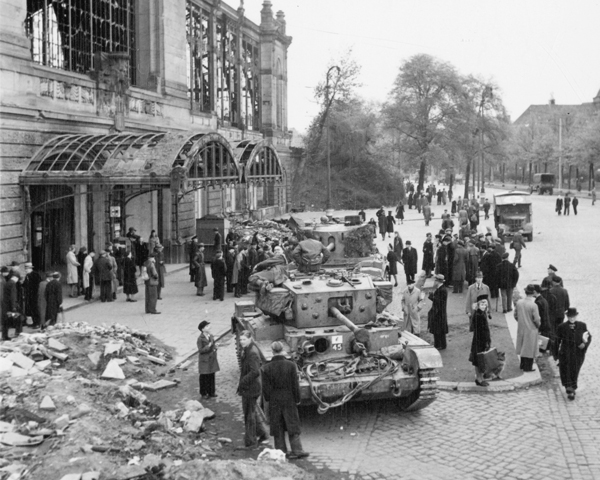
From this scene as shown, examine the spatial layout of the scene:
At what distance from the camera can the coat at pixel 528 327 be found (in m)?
12.7

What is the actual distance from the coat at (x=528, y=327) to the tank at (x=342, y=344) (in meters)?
2.14

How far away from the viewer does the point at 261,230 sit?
3366 centimetres

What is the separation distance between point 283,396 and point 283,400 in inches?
1.9

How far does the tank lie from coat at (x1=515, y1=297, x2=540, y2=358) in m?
2.14

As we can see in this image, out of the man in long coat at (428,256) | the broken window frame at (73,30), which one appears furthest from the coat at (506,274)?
the broken window frame at (73,30)

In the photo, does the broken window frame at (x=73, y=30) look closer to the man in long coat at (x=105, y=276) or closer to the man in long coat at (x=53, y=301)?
the man in long coat at (x=105, y=276)

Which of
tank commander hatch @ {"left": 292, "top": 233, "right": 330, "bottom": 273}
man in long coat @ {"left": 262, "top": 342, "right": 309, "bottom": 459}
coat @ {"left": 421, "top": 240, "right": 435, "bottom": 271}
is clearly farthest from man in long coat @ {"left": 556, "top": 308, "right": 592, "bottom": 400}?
coat @ {"left": 421, "top": 240, "right": 435, "bottom": 271}

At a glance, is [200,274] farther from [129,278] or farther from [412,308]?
[412,308]

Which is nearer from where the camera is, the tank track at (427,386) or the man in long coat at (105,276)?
the tank track at (427,386)

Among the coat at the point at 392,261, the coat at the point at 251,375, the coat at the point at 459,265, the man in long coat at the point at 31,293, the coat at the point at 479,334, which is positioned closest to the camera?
the coat at the point at 251,375

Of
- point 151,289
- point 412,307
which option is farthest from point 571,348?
point 151,289

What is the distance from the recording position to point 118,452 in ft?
28.4

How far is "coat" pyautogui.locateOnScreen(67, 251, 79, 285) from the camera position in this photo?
20047 millimetres

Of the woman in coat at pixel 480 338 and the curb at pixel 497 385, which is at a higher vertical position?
the woman in coat at pixel 480 338
